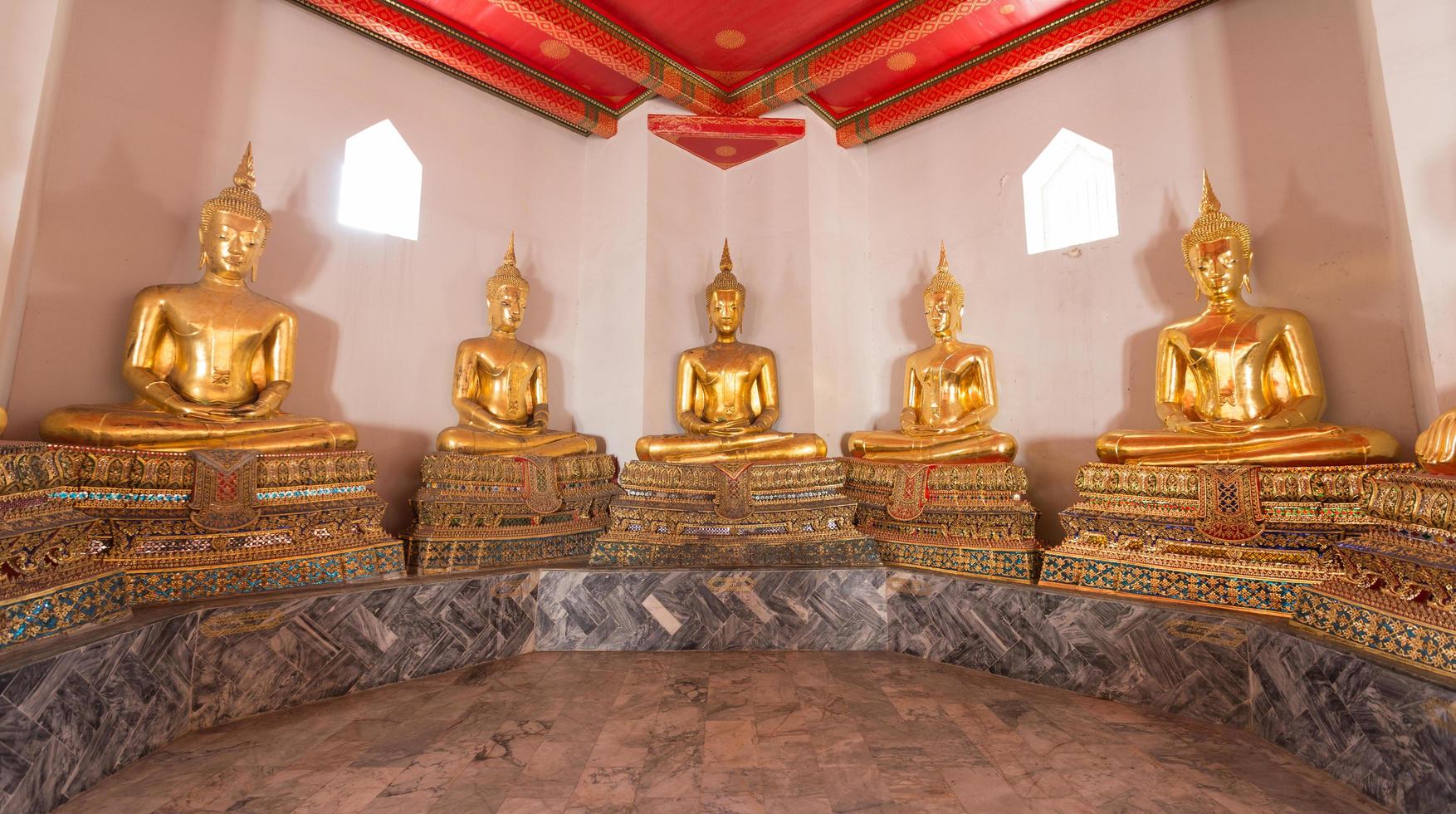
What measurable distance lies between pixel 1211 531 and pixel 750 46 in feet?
13.4

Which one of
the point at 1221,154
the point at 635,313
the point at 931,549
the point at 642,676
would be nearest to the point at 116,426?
the point at 642,676

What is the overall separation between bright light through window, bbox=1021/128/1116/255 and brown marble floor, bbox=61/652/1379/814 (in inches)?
123

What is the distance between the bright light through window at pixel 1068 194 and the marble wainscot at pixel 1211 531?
2013mm

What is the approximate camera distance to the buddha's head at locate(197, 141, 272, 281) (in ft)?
11.5

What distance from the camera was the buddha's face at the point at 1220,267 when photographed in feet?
11.6

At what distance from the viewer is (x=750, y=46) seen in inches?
187

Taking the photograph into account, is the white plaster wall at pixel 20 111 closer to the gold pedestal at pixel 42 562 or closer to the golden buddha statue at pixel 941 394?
the gold pedestal at pixel 42 562

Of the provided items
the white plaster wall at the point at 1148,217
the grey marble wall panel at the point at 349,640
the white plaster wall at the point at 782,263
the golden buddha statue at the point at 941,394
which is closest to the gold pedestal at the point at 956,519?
the golden buddha statue at the point at 941,394

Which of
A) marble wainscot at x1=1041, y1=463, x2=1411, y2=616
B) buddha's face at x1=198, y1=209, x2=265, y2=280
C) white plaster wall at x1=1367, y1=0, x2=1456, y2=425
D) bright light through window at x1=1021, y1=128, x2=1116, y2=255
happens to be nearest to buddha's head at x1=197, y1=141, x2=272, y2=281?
buddha's face at x1=198, y1=209, x2=265, y2=280

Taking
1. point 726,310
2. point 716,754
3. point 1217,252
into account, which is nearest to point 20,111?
point 716,754

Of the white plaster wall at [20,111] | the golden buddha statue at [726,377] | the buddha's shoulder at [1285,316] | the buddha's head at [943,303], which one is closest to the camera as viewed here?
the white plaster wall at [20,111]

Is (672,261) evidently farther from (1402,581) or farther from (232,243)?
(1402,581)

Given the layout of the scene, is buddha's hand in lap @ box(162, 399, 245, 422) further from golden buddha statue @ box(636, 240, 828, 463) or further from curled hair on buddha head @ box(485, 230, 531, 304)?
golden buddha statue @ box(636, 240, 828, 463)

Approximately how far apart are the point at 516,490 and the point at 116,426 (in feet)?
5.73
